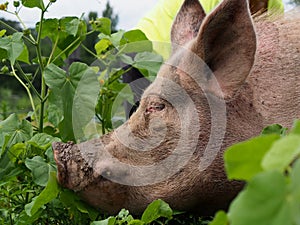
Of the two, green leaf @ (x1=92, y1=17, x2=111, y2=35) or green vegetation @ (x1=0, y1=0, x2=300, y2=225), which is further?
green leaf @ (x1=92, y1=17, x2=111, y2=35)

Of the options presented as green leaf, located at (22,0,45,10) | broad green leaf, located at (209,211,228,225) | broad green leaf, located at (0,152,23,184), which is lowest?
broad green leaf, located at (0,152,23,184)

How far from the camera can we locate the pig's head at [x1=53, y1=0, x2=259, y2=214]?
193 cm

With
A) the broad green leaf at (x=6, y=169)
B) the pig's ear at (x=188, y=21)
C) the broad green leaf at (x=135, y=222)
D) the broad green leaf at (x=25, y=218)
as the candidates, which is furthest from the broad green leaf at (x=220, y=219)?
the pig's ear at (x=188, y=21)

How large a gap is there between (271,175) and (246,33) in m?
1.53

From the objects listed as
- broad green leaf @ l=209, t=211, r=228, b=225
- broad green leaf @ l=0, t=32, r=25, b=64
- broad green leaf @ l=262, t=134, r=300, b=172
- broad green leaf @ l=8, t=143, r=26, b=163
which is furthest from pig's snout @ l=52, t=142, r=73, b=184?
broad green leaf @ l=262, t=134, r=300, b=172

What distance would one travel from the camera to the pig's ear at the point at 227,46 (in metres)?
1.92

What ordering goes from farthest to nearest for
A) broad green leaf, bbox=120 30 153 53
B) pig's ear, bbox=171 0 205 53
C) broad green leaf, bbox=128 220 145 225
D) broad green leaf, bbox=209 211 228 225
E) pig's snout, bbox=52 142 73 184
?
1. broad green leaf, bbox=120 30 153 53
2. pig's ear, bbox=171 0 205 53
3. pig's snout, bbox=52 142 73 184
4. broad green leaf, bbox=128 220 145 225
5. broad green leaf, bbox=209 211 228 225

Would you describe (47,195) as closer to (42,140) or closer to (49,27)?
(42,140)

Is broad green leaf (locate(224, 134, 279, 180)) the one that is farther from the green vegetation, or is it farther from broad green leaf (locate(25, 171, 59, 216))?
broad green leaf (locate(25, 171, 59, 216))

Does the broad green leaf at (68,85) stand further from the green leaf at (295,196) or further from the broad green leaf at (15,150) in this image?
the green leaf at (295,196)

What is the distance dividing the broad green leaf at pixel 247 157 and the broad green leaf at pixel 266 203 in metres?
0.03

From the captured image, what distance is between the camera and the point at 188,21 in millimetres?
2428

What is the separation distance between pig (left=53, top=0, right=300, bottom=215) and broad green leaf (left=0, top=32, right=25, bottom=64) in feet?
1.35

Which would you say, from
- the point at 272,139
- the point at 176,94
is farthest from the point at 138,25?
the point at 272,139
